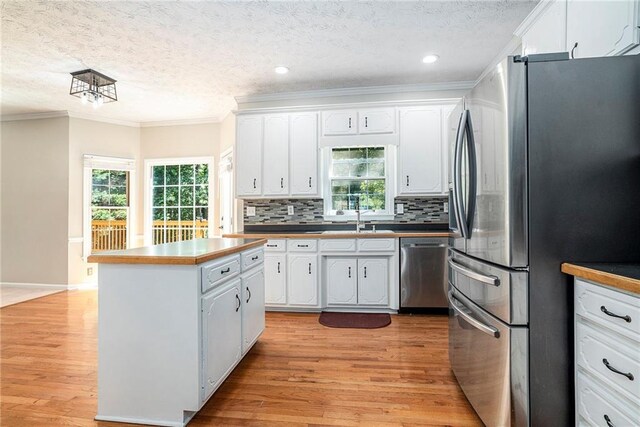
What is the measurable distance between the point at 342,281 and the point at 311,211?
1066 mm

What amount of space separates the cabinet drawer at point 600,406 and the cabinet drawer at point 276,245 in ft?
9.25

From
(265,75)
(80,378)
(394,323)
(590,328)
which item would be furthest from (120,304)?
(265,75)

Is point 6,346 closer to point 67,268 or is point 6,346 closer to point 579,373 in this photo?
point 67,268

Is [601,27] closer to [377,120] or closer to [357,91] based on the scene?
[377,120]

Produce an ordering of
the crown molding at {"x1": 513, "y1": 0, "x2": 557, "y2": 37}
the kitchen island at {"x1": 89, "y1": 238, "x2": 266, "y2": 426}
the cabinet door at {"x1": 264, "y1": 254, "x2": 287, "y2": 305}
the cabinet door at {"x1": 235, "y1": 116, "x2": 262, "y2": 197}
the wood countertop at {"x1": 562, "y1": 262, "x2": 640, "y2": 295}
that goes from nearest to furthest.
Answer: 1. the wood countertop at {"x1": 562, "y1": 262, "x2": 640, "y2": 295}
2. the kitchen island at {"x1": 89, "y1": 238, "x2": 266, "y2": 426}
3. the crown molding at {"x1": 513, "y1": 0, "x2": 557, "y2": 37}
4. the cabinet door at {"x1": 264, "y1": 254, "x2": 287, "y2": 305}
5. the cabinet door at {"x1": 235, "y1": 116, "x2": 262, "y2": 197}

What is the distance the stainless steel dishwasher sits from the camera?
11.7 ft

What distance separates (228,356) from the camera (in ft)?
6.74

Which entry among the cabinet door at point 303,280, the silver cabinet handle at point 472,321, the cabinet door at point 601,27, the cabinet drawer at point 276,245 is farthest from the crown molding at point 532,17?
the cabinet drawer at point 276,245

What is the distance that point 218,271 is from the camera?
6.30 feet

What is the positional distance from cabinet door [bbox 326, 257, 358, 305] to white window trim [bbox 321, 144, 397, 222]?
2.36 ft

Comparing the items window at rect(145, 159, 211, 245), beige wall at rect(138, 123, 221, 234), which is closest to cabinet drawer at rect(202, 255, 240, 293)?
beige wall at rect(138, 123, 221, 234)

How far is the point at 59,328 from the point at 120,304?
2254mm

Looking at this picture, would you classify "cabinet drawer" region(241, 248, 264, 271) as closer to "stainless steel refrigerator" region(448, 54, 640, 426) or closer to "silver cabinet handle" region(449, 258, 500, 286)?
"silver cabinet handle" region(449, 258, 500, 286)

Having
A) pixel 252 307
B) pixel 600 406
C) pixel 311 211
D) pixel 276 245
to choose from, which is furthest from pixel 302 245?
pixel 600 406
